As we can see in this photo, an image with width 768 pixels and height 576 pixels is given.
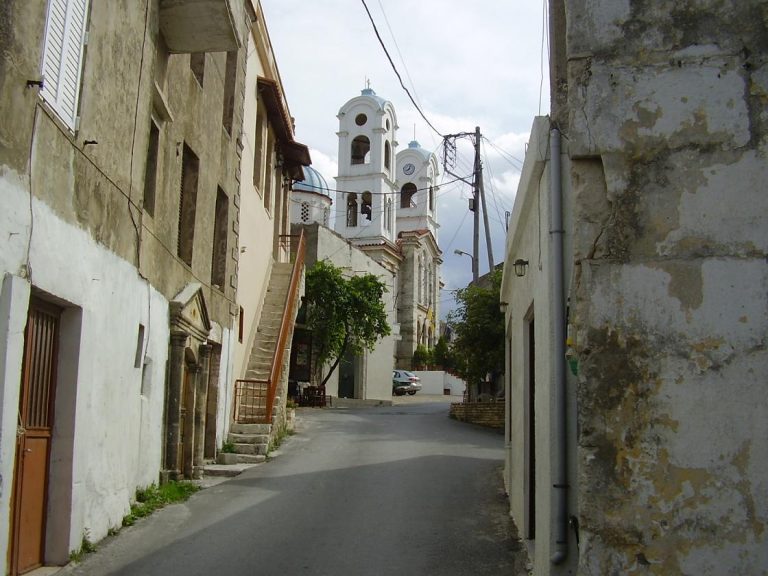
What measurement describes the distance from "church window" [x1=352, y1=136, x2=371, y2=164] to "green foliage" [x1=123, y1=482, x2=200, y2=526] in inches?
1734

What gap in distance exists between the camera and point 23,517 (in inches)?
259

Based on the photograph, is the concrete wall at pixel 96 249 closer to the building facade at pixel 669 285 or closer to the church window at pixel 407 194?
the building facade at pixel 669 285

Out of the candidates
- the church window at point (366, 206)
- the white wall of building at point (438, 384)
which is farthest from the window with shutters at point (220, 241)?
the church window at point (366, 206)

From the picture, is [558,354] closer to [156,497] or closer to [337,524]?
[337,524]

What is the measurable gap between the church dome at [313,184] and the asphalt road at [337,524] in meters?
29.2

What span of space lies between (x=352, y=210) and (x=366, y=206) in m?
1.15

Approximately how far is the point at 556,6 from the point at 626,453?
4489 mm

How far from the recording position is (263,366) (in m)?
17.6

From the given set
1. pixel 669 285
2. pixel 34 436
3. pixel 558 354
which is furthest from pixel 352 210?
pixel 669 285

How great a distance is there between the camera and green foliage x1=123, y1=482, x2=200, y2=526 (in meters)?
9.10

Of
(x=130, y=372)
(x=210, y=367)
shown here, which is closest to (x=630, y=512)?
(x=130, y=372)

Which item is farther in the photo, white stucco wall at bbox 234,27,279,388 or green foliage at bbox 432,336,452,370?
green foliage at bbox 432,336,452,370

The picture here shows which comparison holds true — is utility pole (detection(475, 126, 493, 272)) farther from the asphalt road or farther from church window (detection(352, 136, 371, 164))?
church window (detection(352, 136, 371, 164))

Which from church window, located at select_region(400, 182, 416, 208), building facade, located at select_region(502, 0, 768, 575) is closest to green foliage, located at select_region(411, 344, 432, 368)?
church window, located at select_region(400, 182, 416, 208)
